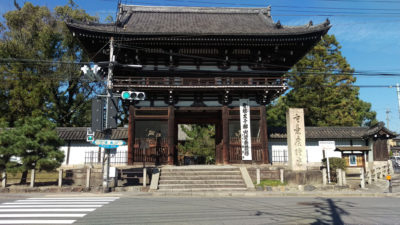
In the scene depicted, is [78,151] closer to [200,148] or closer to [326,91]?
[200,148]

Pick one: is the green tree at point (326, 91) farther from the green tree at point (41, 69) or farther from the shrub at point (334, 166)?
the green tree at point (41, 69)

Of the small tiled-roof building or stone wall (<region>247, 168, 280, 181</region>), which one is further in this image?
the small tiled-roof building

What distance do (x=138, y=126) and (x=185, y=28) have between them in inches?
310

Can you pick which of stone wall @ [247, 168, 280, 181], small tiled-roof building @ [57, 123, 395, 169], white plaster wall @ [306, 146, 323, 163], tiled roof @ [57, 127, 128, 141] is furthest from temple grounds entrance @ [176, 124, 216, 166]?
stone wall @ [247, 168, 280, 181]

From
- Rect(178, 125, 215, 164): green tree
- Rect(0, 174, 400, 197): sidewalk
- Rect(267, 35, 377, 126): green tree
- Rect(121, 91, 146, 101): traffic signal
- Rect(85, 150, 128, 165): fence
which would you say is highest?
Rect(267, 35, 377, 126): green tree

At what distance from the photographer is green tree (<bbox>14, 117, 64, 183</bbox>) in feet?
40.9

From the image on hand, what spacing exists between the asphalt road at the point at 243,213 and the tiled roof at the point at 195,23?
1036cm

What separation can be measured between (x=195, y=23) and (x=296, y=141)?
12.0 metres

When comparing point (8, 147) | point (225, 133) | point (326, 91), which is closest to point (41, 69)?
point (8, 147)

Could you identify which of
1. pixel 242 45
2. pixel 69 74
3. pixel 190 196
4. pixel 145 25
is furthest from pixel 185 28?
pixel 69 74

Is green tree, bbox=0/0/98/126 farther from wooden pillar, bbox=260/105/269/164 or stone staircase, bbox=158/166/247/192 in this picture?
wooden pillar, bbox=260/105/269/164

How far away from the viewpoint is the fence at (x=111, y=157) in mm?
18625

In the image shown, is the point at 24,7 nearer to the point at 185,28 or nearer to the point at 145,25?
the point at 145,25

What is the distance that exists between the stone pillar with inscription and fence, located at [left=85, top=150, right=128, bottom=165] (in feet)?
37.4
